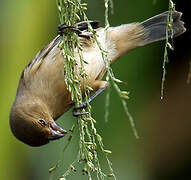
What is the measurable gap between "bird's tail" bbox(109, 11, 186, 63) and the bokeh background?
0.94 ft

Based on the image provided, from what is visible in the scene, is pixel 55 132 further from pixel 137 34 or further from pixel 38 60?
pixel 137 34

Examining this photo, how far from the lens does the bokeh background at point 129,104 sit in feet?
15.0

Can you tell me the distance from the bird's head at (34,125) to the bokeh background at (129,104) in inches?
25.5

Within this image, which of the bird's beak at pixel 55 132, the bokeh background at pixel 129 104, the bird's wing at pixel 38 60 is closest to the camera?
the bird's beak at pixel 55 132

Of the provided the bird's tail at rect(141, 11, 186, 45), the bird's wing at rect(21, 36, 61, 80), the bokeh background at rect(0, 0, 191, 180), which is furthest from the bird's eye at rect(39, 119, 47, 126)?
the bird's tail at rect(141, 11, 186, 45)

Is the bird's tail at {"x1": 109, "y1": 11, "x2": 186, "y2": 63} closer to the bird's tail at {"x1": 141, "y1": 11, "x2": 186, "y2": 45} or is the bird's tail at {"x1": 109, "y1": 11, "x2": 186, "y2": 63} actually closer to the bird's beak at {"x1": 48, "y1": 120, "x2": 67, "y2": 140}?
the bird's tail at {"x1": 141, "y1": 11, "x2": 186, "y2": 45}

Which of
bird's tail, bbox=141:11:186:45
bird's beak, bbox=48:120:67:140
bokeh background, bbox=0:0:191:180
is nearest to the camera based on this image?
bird's beak, bbox=48:120:67:140

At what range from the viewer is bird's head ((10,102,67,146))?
3.66m

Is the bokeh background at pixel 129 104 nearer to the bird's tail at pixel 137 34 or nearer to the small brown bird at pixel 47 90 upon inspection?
the bird's tail at pixel 137 34

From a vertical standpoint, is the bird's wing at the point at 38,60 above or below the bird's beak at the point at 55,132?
above

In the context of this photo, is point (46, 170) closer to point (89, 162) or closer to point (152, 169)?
point (152, 169)

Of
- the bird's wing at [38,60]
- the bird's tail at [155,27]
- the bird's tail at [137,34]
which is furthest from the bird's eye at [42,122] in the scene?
the bird's tail at [155,27]

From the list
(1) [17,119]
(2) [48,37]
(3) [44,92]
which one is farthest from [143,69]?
(1) [17,119]

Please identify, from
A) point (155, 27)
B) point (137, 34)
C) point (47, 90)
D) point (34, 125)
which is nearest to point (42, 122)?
point (34, 125)
